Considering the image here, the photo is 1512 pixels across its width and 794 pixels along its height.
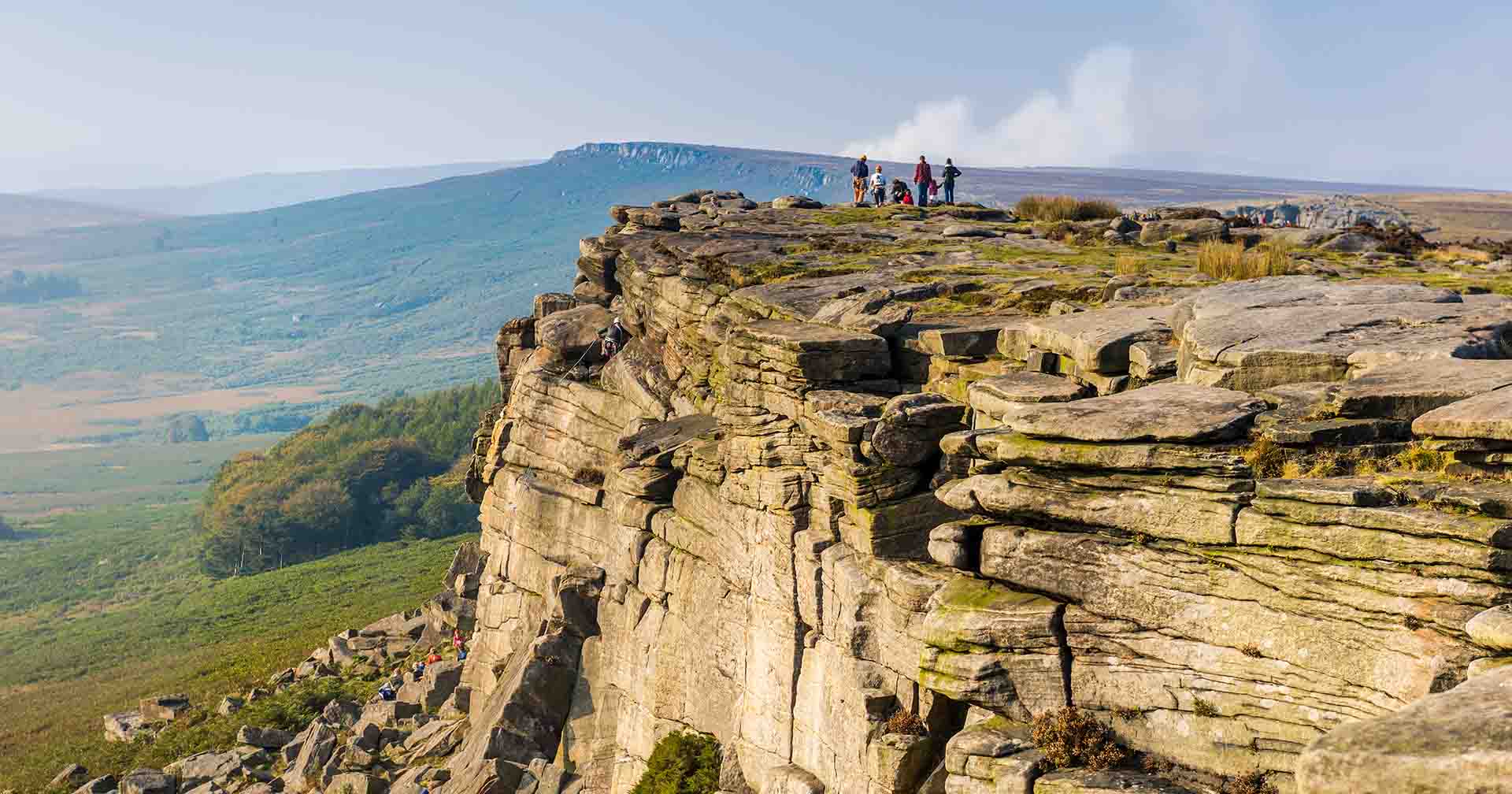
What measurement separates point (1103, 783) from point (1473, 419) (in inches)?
319

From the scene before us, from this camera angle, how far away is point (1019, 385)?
27.0 metres

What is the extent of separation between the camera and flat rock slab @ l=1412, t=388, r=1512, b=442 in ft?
62.5

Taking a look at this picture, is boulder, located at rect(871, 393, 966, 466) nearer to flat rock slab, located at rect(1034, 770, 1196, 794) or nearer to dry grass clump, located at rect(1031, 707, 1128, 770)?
dry grass clump, located at rect(1031, 707, 1128, 770)

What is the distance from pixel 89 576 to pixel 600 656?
557ft

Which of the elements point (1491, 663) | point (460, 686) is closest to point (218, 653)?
point (460, 686)

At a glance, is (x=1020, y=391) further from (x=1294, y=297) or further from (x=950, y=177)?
(x=950, y=177)

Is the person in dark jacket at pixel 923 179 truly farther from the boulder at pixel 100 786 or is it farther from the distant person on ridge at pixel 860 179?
the boulder at pixel 100 786

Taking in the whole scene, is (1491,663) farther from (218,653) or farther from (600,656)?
(218,653)

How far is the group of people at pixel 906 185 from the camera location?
6738 centimetres

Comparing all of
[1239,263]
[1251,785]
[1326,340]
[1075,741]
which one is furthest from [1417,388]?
[1239,263]

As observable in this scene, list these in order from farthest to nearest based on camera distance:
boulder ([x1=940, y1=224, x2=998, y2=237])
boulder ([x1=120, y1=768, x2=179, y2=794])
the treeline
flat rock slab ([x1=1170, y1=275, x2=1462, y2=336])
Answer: the treeline < boulder ([x1=940, y1=224, x2=998, y2=237]) < boulder ([x1=120, y1=768, x2=179, y2=794]) < flat rock slab ([x1=1170, y1=275, x2=1462, y2=336])

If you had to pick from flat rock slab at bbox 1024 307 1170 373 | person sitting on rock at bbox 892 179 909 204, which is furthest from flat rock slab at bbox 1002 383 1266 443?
person sitting on rock at bbox 892 179 909 204

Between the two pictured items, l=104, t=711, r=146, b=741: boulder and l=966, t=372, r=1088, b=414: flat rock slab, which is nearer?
l=966, t=372, r=1088, b=414: flat rock slab

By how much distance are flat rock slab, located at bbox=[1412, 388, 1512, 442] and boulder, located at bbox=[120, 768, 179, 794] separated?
45.9 metres
